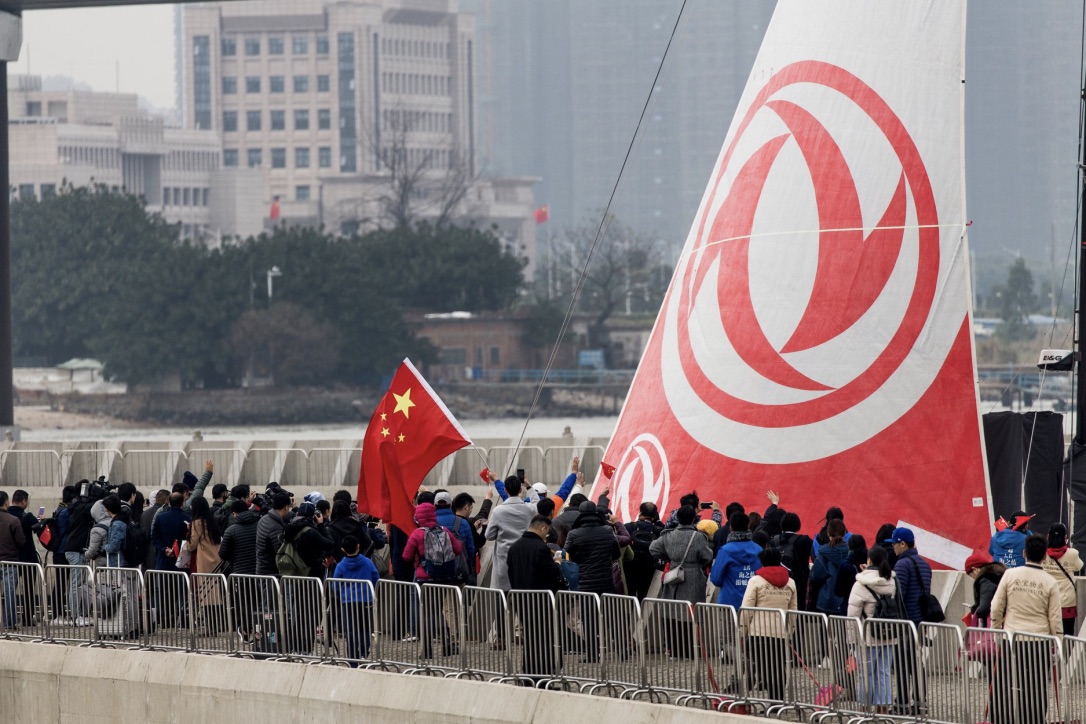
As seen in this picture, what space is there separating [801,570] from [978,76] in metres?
163

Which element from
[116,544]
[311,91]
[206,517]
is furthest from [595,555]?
[311,91]

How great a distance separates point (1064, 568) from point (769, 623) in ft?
7.34

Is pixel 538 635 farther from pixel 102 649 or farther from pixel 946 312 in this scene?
pixel 946 312

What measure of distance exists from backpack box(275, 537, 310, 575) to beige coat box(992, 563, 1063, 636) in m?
4.86

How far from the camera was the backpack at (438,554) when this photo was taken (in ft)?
43.2

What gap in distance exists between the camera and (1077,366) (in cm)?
1678

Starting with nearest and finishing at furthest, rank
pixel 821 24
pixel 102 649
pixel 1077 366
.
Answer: pixel 102 649
pixel 1077 366
pixel 821 24

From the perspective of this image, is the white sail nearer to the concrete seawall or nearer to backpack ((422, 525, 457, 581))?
backpack ((422, 525, 457, 581))

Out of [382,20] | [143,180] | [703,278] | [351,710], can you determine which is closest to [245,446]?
[703,278]

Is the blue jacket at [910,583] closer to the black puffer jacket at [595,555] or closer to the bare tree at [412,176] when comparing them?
the black puffer jacket at [595,555]

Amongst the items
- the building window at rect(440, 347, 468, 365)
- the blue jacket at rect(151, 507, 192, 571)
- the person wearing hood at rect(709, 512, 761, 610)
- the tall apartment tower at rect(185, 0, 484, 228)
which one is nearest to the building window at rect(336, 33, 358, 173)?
the tall apartment tower at rect(185, 0, 484, 228)

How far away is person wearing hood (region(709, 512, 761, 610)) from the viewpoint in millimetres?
11766

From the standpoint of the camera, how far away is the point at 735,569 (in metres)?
11.8

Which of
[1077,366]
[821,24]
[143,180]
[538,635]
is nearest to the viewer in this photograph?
[538,635]
